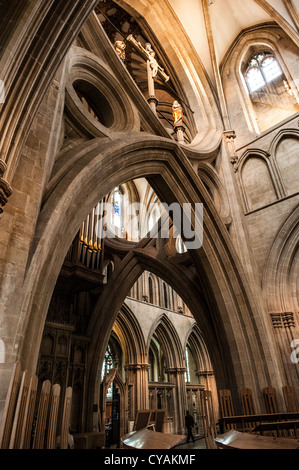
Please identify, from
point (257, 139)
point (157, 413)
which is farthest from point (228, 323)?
point (257, 139)

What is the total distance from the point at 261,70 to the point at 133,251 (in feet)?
27.8

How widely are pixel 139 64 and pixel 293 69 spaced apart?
605 cm

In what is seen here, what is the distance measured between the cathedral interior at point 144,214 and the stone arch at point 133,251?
0.04 meters

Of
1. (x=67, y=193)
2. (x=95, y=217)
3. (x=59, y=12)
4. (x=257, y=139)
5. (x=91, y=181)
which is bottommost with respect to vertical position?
(x=67, y=193)

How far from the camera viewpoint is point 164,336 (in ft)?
50.3

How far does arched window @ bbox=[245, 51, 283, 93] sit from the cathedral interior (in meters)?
0.05

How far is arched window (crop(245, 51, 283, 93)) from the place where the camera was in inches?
449

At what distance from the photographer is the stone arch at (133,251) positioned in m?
3.92

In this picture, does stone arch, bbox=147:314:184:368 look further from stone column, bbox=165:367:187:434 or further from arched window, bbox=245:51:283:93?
arched window, bbox=245:51:283:93

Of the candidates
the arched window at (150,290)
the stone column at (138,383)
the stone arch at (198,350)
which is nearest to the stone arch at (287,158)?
the arched window at (150,290)

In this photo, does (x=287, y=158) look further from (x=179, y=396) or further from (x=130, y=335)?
(x=179, y=396)

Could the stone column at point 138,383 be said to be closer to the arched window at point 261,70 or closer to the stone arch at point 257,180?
the stone arch at point 257,180

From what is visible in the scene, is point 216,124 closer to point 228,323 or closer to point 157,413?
point 228,323
